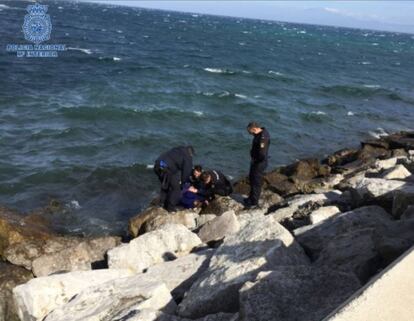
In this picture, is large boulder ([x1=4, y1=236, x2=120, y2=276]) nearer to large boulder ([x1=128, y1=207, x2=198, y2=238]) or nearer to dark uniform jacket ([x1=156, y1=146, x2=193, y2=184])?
large boulder ([x1=128, y1=207, x2=198, y2=238])

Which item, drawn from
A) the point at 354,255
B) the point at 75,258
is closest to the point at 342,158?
the point at 75,258

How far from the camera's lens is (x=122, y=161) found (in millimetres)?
16078

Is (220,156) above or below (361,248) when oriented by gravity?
below

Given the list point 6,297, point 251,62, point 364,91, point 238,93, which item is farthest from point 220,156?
point 251,62

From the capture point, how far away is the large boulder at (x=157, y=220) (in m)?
→ 9.50

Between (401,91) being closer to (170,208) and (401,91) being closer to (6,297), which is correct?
(170,208)

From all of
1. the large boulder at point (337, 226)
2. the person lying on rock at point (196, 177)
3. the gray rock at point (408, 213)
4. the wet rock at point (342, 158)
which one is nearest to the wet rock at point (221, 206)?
the person lying on rock at point (196, 177)

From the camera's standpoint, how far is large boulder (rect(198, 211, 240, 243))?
8289 mm

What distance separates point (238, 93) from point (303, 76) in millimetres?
12815

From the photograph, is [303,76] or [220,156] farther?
[303,76]

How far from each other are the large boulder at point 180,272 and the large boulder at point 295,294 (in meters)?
1.73

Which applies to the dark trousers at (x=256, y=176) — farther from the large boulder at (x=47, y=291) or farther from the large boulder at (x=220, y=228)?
the large boulder at (x=47, y=291)

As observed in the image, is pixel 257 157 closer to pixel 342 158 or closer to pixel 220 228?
pixel 220 228

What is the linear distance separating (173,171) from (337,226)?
159 inches
